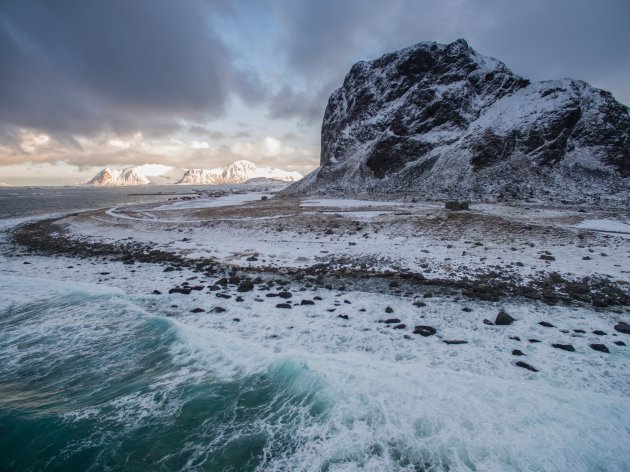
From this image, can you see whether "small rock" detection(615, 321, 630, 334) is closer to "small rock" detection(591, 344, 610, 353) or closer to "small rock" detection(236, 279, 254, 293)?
"small rock" detection(591, 344, 610, 353)

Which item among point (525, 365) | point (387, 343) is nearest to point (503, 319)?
point (525, 365)

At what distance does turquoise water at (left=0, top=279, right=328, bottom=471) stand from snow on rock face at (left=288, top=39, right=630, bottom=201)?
54.3 m

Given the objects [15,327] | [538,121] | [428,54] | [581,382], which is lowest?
[15,327]

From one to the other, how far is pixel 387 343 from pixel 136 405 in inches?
301

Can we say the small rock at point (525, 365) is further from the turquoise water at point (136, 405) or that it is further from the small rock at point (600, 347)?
the turquoise water at point (136, 405)

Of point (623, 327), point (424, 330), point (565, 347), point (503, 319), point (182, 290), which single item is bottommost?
point (182, 290)

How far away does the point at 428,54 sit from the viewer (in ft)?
327

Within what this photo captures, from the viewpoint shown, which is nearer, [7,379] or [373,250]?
[7,379]

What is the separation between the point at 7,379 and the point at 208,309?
6.48m

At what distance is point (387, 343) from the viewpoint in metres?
10.5

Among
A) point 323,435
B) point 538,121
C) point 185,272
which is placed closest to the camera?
point 323,435

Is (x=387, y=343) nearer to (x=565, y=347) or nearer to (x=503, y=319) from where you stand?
(x=503, y=319)

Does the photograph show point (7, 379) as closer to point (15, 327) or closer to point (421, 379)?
point (15, 327)

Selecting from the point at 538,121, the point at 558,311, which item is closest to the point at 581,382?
the point at 558,311
